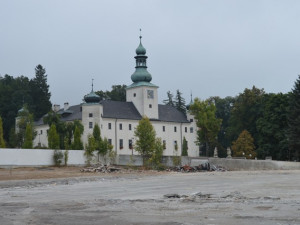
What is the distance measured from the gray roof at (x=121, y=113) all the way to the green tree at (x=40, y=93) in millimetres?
6438

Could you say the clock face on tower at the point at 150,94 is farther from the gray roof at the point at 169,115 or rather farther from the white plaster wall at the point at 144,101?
the gray roof at the point at 169,115

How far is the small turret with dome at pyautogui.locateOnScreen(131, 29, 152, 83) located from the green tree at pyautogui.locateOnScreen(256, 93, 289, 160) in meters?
23.2

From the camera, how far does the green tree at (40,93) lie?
9762 centimetres

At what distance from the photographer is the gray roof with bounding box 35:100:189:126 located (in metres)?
81.4

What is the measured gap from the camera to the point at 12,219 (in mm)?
13078

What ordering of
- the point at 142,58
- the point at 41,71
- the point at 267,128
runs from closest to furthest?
the point at 267,128 → the point at 142,58 → the point at 41,71

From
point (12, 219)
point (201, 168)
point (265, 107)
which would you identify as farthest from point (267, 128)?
point (12, 219)

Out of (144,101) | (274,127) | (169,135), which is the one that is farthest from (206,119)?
(144,101)

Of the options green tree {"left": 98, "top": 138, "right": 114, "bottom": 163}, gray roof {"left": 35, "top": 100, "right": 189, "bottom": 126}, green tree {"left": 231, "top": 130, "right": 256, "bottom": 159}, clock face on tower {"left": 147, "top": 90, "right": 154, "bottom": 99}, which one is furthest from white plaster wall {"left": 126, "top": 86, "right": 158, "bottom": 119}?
green tree {"left": 98, "top": 138, "right": 114, "bottom": 163}

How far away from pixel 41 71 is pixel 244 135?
4717 centimetres

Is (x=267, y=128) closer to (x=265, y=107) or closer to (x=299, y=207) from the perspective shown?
(x=265, y=107)

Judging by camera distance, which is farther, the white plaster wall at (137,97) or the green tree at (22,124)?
the white plaster wall at (137,97)

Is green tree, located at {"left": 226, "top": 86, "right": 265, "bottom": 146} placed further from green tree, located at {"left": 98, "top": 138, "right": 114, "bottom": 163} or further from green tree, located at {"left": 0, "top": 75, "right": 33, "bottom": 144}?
green tree, located at {"left": 0, "top": 75, "right": 33, "bottom": 144}

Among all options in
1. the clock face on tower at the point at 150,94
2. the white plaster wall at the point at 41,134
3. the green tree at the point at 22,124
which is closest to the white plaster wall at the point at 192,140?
the clock face on tower at the point at 150,94
